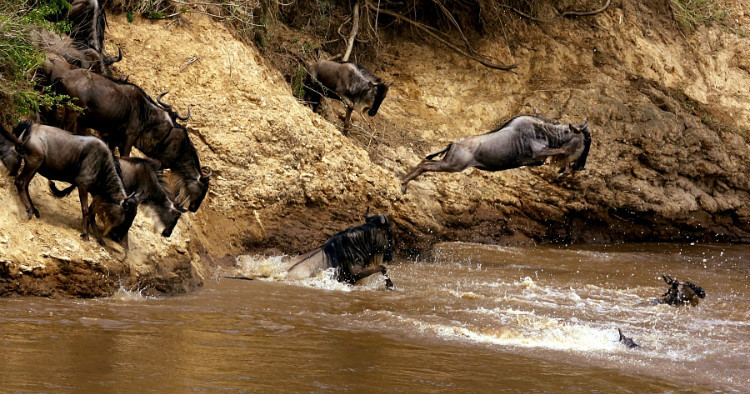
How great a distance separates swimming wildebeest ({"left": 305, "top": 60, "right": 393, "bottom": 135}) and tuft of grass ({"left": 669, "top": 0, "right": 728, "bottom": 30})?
25.9 feet

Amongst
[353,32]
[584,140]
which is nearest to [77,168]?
[584,140]

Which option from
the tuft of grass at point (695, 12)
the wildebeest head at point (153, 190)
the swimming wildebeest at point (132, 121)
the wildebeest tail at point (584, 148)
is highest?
the tuft of grass at point (695, 12)

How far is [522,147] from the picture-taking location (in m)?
12.0

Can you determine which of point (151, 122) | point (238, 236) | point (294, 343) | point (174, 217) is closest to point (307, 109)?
point (238, 236)

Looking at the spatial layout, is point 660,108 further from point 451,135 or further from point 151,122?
point 151,122

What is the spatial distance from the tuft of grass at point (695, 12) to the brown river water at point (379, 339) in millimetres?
9029

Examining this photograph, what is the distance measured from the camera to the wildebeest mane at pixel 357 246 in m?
9.98

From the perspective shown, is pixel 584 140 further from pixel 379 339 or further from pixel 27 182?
pixel 27 182

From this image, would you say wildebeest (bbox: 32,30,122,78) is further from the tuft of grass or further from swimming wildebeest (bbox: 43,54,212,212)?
the tuft of grass

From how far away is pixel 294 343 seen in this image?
659 centimetres

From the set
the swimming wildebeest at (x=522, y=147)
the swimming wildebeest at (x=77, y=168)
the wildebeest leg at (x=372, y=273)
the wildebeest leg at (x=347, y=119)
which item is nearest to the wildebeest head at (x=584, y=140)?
the swimming wildebeest at (x=522, y=147)

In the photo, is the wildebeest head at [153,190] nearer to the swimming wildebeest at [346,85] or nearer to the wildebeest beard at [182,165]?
the wildebeest beard at [182,165]

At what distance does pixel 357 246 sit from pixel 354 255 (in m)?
0.12

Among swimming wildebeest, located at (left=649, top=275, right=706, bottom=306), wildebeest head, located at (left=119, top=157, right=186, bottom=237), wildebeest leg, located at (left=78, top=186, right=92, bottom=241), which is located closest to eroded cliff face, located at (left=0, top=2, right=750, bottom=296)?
wildebeest leg, located at (left=78, top=186, right=92, bottom=241)
